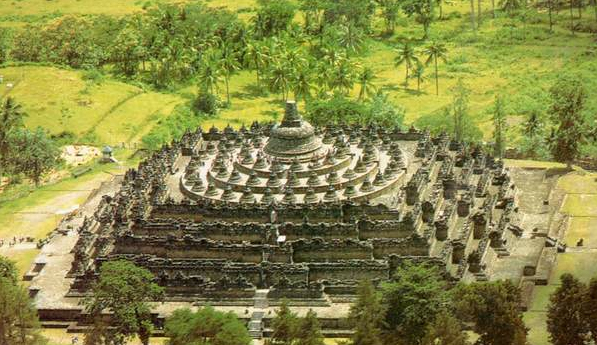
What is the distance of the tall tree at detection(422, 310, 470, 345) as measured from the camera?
201ft

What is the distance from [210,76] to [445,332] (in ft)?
220

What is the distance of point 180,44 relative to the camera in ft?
440

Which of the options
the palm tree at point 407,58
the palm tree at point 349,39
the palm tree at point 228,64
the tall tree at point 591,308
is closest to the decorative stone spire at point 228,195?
the tall tree at point 591,308

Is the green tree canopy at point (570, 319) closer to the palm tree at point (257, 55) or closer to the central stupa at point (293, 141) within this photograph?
the central stupa at point (293, 141)

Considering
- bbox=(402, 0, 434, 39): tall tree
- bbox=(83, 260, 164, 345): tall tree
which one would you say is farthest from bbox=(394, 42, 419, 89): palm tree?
bbox=(83, 260, 164, 345): tall tree

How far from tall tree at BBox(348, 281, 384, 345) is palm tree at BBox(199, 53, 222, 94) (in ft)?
203

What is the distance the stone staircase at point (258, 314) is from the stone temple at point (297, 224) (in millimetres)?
84

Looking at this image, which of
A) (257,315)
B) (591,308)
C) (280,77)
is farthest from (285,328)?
(280,77)

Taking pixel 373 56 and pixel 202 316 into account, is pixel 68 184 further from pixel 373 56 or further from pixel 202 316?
pixel 373 56

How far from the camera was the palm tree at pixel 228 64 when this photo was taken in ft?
420

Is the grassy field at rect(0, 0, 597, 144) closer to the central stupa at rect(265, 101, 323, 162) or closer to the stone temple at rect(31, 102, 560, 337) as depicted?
the stone temple at rect(31, 102, 560, 337)

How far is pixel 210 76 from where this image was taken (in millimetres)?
122500

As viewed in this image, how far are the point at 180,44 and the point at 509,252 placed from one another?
Answer: 66502 mm

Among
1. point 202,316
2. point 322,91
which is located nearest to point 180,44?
point 322,91
